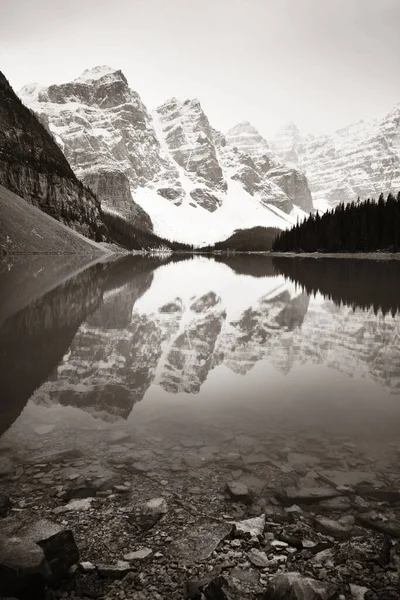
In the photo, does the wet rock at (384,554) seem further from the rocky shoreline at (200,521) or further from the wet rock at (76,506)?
the wet rock at (76,506)

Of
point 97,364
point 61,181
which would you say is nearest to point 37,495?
point 97,364

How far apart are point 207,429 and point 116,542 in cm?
321

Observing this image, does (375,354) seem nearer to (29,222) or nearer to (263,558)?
(263,558)

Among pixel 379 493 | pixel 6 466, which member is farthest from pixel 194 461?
pixel 6 466

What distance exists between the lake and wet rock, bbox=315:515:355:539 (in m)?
0.46

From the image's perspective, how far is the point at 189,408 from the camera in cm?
901

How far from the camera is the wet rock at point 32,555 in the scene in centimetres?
390

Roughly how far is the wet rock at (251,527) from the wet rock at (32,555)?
187 cm

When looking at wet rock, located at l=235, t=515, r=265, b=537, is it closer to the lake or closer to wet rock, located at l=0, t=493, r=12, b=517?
the lake

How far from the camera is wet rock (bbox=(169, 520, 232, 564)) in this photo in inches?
186

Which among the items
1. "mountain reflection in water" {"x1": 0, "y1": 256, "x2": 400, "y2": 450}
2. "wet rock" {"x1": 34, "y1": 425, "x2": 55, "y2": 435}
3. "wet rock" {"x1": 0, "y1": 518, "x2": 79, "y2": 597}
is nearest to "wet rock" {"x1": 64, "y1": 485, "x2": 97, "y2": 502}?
"wet rock" {"x1": 0, "y1": 518, "x2": 79, "y2": 597}

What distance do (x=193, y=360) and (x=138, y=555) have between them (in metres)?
8.43

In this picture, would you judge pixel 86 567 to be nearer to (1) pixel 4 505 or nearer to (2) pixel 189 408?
Result: (1) pixel 4 505

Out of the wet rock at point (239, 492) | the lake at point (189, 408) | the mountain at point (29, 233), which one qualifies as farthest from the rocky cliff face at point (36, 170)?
the wet rock at point (239, 492)
